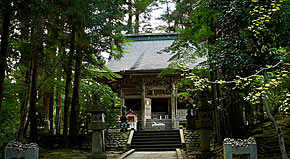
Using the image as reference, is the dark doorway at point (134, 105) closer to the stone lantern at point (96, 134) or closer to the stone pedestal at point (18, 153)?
the stone lantern at point (96, 134)

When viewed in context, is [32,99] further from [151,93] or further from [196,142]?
[151,93]

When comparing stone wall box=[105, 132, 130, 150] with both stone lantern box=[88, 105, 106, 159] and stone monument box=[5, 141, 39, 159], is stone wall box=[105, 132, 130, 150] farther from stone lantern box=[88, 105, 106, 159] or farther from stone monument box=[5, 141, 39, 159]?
stone monument box=[5, 141, 39, 159]

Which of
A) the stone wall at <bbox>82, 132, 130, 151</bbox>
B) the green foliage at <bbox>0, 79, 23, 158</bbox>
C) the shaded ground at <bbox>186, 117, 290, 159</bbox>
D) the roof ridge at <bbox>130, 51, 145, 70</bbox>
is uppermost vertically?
the roof ridge at <bbox>130, 51, 145, 70</bbox>

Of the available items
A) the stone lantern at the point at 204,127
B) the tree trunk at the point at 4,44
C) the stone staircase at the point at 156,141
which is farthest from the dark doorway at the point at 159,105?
the tree trunk at the point at 4,44

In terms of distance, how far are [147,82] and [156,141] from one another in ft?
16.5

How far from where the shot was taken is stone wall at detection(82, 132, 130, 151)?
12.5 m

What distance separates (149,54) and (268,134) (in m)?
13.0

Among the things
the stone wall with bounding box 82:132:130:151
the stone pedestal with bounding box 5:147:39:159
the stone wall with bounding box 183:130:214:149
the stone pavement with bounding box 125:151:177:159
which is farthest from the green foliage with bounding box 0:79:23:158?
the stone wall with bounding box 183:130:214:149

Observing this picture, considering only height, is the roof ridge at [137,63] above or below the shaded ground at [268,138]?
above

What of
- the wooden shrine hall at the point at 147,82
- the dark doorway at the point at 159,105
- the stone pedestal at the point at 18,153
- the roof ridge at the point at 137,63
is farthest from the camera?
the dark doorway at the point at 159,105

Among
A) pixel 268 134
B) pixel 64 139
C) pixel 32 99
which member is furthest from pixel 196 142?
pixel 32 99

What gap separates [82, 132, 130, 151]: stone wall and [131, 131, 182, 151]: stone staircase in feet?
1.60

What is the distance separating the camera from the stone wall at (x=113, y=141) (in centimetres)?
1254

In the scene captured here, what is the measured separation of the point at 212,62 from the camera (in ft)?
24.3
